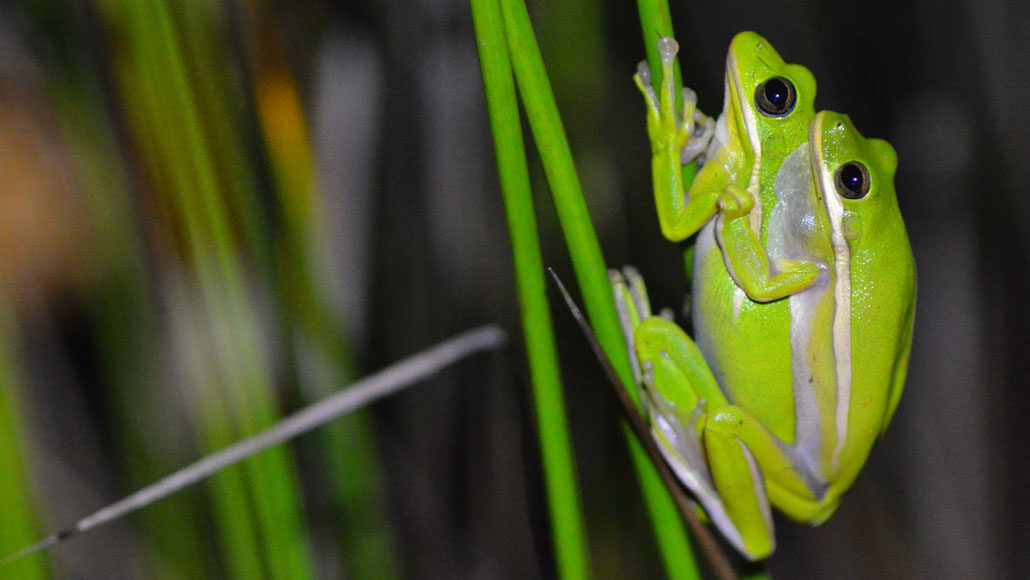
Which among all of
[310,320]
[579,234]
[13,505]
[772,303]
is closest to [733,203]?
[772,303]

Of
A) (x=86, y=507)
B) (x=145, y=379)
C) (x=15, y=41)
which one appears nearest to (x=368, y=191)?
(x=145, y=379)

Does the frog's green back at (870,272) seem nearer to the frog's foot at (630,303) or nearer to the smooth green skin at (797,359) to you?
the smooth green skin at (797,359)

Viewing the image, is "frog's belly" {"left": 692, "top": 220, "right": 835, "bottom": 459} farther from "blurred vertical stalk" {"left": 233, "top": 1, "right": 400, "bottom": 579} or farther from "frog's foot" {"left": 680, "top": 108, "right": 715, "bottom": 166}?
"blurred vertical stalk" {"left": 233, "top": 1, "right": 400, "bottom": 579}

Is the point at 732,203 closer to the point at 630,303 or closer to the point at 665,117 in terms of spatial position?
the point at 665,117

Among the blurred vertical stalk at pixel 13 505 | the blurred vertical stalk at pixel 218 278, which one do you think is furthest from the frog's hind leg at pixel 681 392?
the blurred vertical stalk at pixel 13 505

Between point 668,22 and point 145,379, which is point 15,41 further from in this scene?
point 668,22

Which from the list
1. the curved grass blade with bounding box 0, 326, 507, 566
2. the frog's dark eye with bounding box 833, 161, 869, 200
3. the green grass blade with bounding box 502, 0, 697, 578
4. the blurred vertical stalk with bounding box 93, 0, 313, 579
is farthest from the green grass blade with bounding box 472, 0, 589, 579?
the frog's dark eye with bounding box 833, 161, 869, 200

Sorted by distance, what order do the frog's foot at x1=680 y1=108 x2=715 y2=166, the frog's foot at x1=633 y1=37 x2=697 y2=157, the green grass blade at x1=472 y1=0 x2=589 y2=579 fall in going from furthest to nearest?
1. the frog's foot at x1=680 y1=108 x2=715 y2=166
2. the frog's foot at x1=633 y1=37 x2=697 y2=157
3. the green grass blade at x1=472 y1=0 x2=589 y2=579
